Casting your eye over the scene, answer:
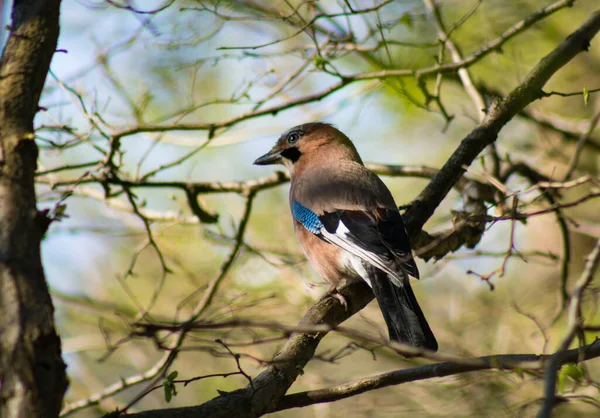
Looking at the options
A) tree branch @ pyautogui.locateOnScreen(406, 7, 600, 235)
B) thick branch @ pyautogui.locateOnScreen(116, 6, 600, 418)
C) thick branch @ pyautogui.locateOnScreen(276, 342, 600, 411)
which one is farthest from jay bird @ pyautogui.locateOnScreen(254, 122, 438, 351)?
thick branch @ pyautogui.locateOnScreen(276, 342, 600, 411)

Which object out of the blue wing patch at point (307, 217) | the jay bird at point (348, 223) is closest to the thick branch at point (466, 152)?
the jay bird at point (348, 223)

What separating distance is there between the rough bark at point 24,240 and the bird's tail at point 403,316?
2.68 metres

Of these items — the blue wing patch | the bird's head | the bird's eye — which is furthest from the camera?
the bird's eye

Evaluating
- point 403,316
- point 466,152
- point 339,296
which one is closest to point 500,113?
point 466,152

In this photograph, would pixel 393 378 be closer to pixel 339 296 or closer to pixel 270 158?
pixel 339 296

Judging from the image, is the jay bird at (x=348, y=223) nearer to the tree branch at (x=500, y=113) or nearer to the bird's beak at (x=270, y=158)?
the bird's beak at (x=270, y=158)

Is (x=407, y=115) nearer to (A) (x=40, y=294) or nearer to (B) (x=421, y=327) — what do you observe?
(B) (x=421, y=327)

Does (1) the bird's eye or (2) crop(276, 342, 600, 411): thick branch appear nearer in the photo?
(2) crop(276, 342, 600, 411): thick branch

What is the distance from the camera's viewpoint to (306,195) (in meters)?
6.36

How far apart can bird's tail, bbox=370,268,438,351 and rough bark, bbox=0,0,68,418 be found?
8.79 feet

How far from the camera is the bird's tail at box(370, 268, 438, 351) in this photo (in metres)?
4.57

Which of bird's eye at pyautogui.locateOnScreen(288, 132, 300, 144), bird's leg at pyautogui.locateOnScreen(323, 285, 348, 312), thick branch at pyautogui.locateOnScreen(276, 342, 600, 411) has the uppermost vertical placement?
bird's eye at pyautogui.locateOnScreen(288, 132, 300, 144)

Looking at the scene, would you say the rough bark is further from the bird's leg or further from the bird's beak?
the bird's beak

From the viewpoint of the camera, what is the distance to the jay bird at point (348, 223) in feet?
15.7
